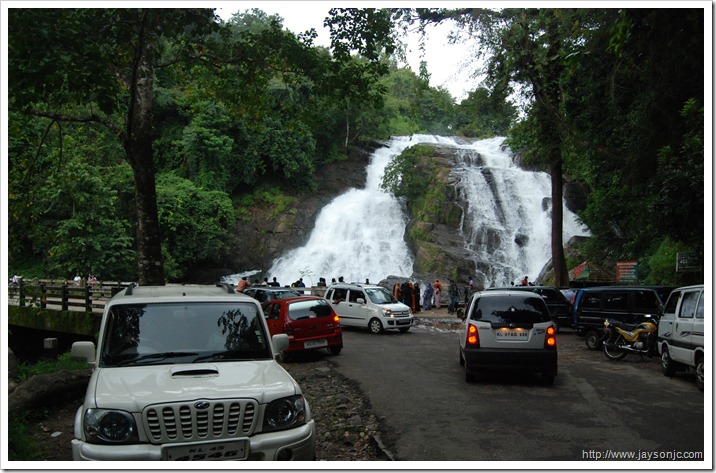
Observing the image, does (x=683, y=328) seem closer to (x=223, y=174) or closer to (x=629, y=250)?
(x=629, y=250)

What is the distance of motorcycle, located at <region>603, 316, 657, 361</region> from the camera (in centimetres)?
1327

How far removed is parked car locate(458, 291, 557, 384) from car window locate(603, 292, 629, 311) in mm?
6682

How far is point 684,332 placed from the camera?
1055 centimetres

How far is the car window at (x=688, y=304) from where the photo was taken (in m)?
10.4

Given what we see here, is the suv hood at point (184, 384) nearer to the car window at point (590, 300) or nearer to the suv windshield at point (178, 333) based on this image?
the suv windshield at point (178, 333)

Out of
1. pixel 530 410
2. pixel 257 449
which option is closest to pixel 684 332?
pixel 530 410

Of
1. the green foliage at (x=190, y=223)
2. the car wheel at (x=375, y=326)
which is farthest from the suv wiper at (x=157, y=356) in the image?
the green foliage at (x=190, y=223)

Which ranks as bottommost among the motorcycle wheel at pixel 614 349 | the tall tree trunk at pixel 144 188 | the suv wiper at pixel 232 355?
the motorcycle wheel at pixel 614 349

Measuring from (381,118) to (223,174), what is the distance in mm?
16749

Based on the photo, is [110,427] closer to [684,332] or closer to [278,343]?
[278,343]

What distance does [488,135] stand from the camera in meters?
71.1

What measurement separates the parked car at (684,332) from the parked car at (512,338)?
7.89ft

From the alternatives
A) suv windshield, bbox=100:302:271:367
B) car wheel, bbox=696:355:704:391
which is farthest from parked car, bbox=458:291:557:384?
suv windshield, bbox=100:302:271:367

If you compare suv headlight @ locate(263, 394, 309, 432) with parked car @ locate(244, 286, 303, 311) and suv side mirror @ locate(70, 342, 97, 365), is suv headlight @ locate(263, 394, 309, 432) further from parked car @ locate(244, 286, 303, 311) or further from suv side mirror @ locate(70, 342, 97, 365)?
parked car @ locate(244, 286, 303, 311)
